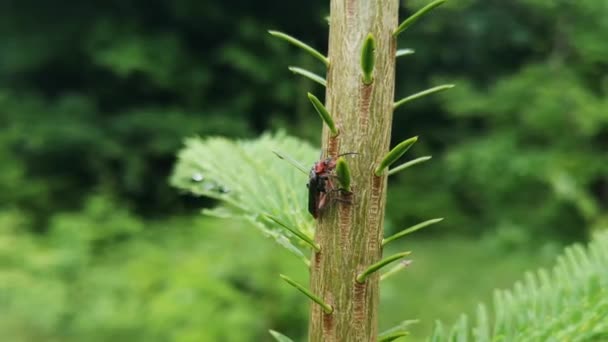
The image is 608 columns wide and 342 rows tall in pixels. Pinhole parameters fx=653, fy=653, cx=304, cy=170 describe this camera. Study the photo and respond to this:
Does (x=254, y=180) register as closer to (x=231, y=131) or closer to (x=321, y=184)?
(x=321, y=184)

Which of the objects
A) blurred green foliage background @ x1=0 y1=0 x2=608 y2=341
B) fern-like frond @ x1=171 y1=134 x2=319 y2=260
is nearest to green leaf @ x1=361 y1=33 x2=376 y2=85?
fern-like frond @ x1=171 y1=134 x2=319 y2=260

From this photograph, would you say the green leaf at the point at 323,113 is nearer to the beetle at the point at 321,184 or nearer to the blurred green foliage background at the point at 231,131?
the beetle at the point at 321,184

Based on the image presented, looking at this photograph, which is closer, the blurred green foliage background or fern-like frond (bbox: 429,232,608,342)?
fern-like frond (bbox: 429,232,608,342)

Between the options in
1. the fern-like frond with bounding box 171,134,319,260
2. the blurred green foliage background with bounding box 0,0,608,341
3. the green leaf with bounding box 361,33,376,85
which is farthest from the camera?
the blurred green foliage background with bounding box 0,0,608,341

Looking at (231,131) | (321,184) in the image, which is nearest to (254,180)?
(321,184)

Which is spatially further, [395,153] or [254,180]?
[254,180]

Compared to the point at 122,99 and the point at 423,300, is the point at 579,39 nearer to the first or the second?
the point at 423,300

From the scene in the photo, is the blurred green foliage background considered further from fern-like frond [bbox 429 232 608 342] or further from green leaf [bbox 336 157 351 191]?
green leaf [bbox 336 157 351 191]
